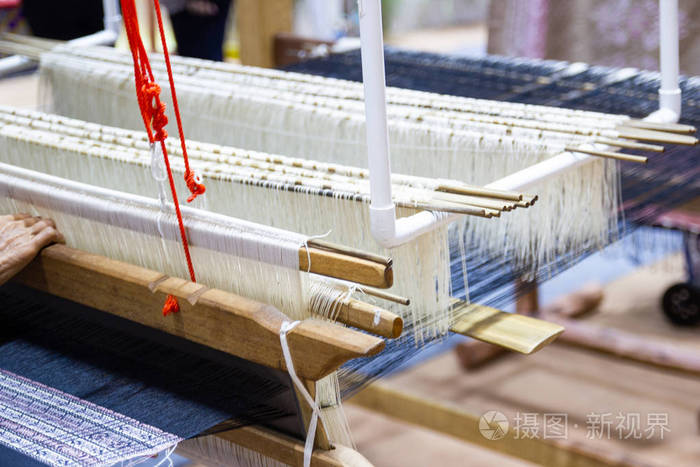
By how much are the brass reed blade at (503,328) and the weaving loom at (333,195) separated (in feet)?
0.07

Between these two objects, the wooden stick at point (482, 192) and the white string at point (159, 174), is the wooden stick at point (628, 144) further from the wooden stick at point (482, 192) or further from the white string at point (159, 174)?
the white string at point (159, 174)

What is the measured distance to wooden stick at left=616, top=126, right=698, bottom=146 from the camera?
117 cm

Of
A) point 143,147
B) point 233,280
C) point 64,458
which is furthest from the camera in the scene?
point 143,147

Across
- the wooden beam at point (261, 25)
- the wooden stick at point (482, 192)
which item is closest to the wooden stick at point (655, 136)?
the wooden stick at point (482, 192)

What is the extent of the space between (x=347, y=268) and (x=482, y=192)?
8.1 inches

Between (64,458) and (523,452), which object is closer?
(64,458)

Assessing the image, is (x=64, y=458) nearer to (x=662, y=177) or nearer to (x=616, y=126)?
(x=616, y=126)

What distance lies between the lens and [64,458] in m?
0.88

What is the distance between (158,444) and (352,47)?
5.08ft

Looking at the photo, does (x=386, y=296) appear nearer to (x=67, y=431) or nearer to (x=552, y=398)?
(x=67, y=431)

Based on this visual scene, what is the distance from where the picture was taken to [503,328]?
108 centimetres

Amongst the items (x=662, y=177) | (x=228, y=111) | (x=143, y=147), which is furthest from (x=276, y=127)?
(x=662, y=177)

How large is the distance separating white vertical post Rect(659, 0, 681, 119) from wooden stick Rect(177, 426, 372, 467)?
75cm

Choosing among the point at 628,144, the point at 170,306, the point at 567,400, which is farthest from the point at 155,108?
the point at 567,400
